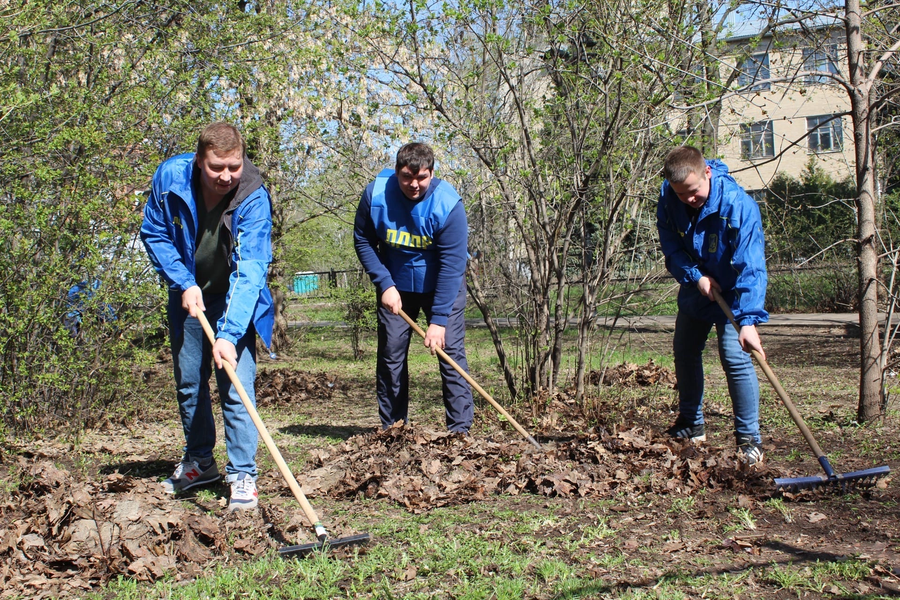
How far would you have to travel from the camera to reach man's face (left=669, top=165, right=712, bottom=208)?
13.8ft

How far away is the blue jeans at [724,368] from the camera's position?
172 inches

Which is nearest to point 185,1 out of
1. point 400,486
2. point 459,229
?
point 459,229

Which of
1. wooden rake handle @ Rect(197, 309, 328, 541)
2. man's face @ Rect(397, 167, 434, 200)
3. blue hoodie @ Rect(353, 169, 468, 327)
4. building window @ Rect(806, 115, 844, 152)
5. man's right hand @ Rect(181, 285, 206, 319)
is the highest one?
building window @ Rect(806, 115, 844, 152)

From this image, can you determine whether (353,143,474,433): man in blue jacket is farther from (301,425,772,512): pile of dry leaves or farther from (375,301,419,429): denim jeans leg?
(301,425,772,512): pile of dry leaves

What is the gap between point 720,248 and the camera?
4383 millimetres

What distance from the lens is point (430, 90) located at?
5672 millimetres

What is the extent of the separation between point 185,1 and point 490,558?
6088 millimetres

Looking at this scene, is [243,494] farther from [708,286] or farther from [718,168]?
[718,168]

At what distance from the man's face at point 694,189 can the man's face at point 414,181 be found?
1.37 meters

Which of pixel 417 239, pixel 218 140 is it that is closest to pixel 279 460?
pixel 218 140

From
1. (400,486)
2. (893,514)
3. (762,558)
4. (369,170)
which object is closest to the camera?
(762,558)

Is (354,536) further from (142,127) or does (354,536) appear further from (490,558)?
(142,127)

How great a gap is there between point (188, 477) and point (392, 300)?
1.52m

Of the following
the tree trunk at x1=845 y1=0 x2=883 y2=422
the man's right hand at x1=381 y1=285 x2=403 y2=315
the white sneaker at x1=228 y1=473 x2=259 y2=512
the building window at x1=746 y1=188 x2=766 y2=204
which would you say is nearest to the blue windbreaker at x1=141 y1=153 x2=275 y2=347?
the white sneaker at x1=228 y1=473 x2=259 y2=512
